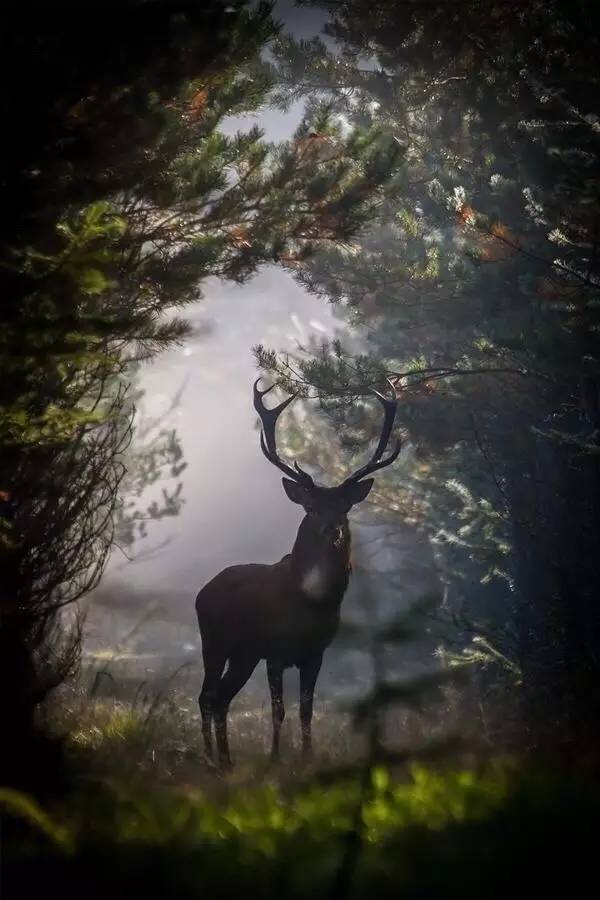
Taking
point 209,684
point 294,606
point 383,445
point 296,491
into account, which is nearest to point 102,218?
point 296,491

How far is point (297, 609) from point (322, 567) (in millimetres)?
437

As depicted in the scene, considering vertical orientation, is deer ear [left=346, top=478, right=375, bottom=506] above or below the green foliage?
above

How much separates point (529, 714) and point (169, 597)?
1924 cm

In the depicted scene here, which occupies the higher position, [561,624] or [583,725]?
Answer: [561,624]

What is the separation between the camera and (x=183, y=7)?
14.3 feet

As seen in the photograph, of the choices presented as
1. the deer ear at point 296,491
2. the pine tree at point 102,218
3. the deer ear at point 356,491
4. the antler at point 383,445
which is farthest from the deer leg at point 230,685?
the pine tree at point 102,218

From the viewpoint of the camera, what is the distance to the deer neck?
695 cm

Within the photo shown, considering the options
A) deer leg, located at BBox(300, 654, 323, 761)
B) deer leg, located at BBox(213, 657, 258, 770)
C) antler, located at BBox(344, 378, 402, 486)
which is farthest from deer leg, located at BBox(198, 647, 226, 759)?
antler, located at BBox(344, 378, 402, 486)

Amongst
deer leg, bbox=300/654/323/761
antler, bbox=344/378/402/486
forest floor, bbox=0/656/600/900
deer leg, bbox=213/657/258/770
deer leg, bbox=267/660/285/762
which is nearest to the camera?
forest floor, bbox=0/656/600/900

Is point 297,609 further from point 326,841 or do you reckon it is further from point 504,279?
point 504,279

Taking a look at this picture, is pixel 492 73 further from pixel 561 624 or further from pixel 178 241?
pixel 561 624

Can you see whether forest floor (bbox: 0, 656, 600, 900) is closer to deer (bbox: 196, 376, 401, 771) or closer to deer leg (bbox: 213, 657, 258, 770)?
deer (bbox: 196, 376, 401, 771)

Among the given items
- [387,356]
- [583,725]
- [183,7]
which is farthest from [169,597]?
[183,7]

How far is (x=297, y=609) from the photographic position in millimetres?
6980
